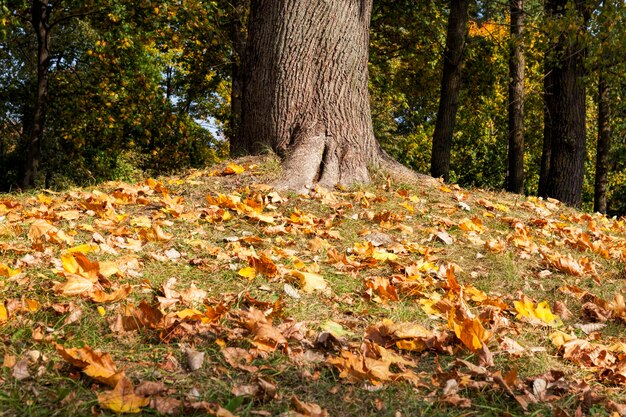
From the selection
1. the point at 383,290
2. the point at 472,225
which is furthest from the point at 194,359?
the point at 472,225

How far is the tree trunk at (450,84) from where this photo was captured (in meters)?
10.8

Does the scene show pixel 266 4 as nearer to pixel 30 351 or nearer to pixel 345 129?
pixel 345 129

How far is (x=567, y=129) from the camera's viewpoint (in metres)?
9.09

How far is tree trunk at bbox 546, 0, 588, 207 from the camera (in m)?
9.06

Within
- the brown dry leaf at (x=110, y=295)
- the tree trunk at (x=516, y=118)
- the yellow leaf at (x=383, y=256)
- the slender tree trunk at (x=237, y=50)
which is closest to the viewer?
the brown dry leaf at (x=110, y=295)

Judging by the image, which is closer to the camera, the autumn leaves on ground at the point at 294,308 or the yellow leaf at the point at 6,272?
the autumn leaves on ground at the point at 294,308

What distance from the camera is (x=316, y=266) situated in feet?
12.0

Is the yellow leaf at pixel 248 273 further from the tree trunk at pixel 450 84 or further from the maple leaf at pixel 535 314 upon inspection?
the tree trunk at pixel 450 84

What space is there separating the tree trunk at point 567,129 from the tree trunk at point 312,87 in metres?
4.65

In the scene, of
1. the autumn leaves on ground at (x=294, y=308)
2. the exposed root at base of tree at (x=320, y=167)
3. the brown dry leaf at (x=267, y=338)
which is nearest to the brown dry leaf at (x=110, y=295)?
the autumn leaves on ground at (x=294, y=308)

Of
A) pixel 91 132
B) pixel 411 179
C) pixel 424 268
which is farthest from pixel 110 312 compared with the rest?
pixel 91 132

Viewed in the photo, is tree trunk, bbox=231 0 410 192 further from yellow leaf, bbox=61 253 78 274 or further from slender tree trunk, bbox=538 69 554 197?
slender tree trunk, bbox=538 69 554 197

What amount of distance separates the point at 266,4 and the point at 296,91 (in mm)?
1003

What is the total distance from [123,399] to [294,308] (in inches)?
47.9
